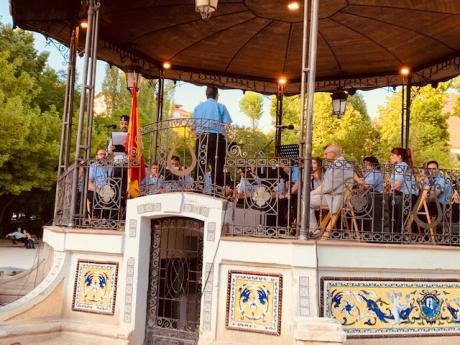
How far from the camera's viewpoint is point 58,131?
30.8 m

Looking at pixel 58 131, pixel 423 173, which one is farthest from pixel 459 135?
pixel 423 173

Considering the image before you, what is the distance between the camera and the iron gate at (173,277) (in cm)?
809

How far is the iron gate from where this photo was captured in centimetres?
809

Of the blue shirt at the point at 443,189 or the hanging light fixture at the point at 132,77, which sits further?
the hanging light fixture at the point at 132,77

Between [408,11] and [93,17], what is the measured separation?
20.9 ft

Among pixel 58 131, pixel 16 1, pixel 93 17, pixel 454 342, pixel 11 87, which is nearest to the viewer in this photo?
pixel 454 342

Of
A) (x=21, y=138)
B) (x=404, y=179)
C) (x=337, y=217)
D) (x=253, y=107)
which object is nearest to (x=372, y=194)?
(x=404, y=179)

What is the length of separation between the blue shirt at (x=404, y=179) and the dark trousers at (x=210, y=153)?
265 centimetres

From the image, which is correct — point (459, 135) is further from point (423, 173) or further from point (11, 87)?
point (423, 173)

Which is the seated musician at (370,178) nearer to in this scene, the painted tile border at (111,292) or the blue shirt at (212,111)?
the blue shirt at (212,111)

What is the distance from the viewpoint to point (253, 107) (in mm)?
53031

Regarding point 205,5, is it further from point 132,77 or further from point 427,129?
point 427,129

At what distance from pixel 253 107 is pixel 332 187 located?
1803 inches

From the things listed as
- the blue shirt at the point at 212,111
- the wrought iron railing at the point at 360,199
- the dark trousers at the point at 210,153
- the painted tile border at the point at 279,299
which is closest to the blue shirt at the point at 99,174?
the dark trousers at the point at 210,153
